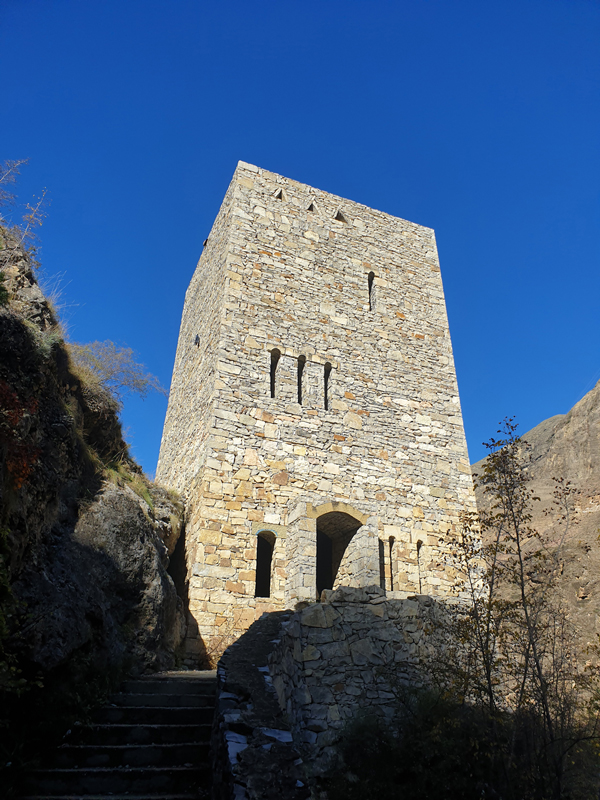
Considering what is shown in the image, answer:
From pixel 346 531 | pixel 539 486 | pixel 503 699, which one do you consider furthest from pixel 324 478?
pixel 539 486

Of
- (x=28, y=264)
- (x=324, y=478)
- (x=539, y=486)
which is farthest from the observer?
(x=539, y=486)

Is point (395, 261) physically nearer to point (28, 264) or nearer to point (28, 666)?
point (28, 264)

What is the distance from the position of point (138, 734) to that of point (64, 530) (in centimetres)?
260

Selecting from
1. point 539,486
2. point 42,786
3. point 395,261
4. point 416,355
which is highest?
point 395,261

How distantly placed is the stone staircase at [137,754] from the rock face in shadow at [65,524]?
0.71 meters

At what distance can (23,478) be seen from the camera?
525 centimetres

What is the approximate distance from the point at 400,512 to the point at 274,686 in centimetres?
510

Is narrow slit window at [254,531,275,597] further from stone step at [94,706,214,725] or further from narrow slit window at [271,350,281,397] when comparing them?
stone step at [94,706,214,725]

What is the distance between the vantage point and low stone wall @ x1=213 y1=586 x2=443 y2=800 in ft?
16.1

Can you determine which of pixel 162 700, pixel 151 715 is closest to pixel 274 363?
pixel 162 700

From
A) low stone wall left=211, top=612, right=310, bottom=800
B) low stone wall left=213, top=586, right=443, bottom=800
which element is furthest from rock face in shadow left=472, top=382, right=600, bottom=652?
low stone wall left=211, top=612, right=310, bottom=800

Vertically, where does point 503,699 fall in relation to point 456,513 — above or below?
below

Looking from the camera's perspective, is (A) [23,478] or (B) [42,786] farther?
(A) [23,478]

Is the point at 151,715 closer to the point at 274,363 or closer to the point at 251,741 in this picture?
the point at 251,741
